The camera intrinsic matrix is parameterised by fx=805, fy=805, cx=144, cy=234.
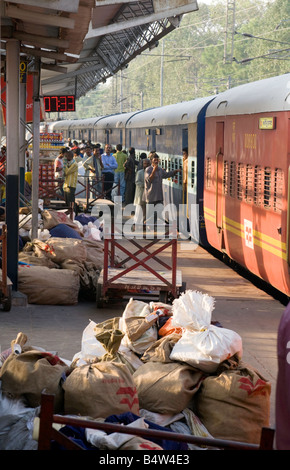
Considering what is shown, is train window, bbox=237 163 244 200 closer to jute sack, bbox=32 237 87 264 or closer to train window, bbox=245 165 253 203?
train window, bbox=245 165 253 203

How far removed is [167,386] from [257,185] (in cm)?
573

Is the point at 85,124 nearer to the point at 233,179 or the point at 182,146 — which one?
the point at 182,146

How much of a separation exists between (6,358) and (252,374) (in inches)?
73.3

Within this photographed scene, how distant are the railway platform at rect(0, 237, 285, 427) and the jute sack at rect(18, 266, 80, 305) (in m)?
0.12

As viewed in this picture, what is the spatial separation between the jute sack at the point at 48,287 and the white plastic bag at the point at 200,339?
13.1 feet

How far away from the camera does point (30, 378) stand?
5562mm

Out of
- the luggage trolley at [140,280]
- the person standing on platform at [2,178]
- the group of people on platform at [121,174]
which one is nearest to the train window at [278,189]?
the luggage trolley at [140,280]

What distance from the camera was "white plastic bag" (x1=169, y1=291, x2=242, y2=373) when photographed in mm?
5961

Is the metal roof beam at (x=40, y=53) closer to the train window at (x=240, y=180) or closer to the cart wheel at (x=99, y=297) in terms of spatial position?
the train window at (x=240, y=180)

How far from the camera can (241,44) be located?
99625mm

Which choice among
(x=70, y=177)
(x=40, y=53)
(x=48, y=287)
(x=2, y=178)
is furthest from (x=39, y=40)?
(x=70, y=177)

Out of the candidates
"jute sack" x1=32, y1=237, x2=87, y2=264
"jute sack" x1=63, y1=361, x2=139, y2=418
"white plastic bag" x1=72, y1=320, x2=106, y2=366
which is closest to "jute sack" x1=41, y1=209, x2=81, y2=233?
"jute sack" x1=32, y1=237, x2=87, y2=264
